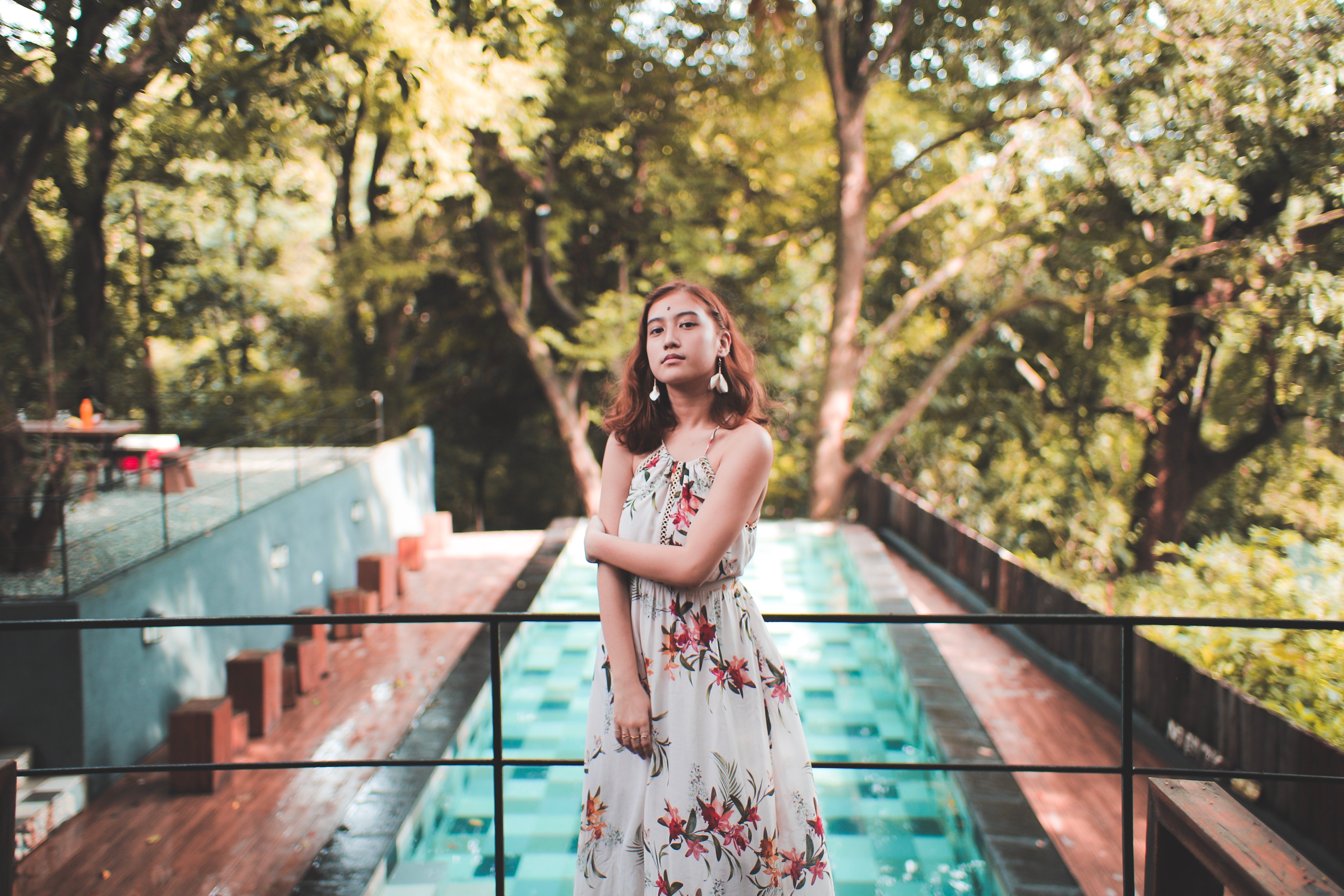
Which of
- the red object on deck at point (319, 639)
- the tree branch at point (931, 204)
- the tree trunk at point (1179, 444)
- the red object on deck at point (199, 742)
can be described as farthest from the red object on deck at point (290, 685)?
the tree trunk at point (1179, 444)

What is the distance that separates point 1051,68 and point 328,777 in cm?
970

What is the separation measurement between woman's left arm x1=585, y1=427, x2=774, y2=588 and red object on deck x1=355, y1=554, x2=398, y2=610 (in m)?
7.31

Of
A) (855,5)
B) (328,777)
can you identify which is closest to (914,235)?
(855,5)

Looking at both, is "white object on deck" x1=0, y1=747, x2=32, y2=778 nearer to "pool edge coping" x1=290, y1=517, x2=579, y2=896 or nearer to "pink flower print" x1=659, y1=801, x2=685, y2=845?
"pool edge coping" x1=290, y1=517, x2=579, y2=896

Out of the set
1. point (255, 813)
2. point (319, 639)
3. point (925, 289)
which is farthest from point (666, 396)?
point (925, 289)

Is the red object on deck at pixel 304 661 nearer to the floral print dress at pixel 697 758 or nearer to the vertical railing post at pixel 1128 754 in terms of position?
the floral print dress at pixel 697 758

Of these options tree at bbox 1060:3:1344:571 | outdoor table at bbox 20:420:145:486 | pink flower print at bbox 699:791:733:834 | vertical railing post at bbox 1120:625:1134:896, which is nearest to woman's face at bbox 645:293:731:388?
pink flower print at bbox 699:791:733:834

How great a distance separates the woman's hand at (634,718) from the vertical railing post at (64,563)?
4.27 metres

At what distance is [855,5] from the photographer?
36.3 ft

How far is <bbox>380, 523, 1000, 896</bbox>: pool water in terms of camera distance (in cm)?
378

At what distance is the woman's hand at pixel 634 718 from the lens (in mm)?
1406

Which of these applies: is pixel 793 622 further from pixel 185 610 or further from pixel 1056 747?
pixel 185 610

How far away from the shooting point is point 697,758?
142 centimetres

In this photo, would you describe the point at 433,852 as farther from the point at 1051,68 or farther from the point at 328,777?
the point at 1051,68
